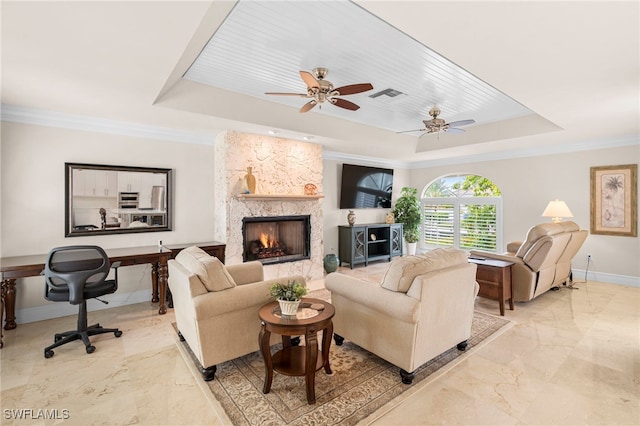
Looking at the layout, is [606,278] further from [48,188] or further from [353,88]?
[48,188]

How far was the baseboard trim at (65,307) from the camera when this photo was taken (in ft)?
12.1

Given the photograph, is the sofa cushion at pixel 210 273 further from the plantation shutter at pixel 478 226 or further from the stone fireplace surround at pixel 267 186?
the plantation shutter at pixel 478 226

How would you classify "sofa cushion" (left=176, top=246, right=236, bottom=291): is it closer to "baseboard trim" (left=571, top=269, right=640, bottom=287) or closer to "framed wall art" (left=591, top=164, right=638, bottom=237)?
"baseboard trim" (left=571, top=269, right=640, bottom=287)

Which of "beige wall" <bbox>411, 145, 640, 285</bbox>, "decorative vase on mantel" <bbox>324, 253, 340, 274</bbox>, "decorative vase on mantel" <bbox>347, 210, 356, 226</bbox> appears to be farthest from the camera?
"decorative vase on mantel" <bbox>347, 210, 356, 226</bbox>

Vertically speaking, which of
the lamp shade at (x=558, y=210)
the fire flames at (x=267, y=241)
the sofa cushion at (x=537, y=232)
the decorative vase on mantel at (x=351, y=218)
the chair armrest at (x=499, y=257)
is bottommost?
the chair armrest at (x=499, y=257)

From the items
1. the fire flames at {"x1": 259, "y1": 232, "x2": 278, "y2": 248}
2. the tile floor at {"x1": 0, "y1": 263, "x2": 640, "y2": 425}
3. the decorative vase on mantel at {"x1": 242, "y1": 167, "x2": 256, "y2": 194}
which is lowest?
the tile floor at {"x1": 0, "y1": 263, "x2": 640, "y2": 425}

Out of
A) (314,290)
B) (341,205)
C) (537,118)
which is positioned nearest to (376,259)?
(341,205)

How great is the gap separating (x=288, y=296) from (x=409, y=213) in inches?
232

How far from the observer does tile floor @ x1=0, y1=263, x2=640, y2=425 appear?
203 cm

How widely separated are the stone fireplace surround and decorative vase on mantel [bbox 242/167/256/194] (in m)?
0.08

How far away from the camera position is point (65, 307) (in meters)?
3.92

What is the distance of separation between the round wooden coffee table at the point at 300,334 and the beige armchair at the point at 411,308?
1.19 feet

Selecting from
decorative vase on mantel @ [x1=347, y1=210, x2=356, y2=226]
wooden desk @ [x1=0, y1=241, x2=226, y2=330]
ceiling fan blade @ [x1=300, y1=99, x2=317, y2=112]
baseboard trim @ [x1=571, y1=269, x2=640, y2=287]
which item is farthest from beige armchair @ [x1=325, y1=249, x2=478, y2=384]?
baseboard trim @ [x1=571, y1=269, x2=640, y2=287]

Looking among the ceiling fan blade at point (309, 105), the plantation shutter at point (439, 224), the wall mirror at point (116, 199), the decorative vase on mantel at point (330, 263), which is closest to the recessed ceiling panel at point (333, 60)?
the ceiling fan blade at point (309, 105)
